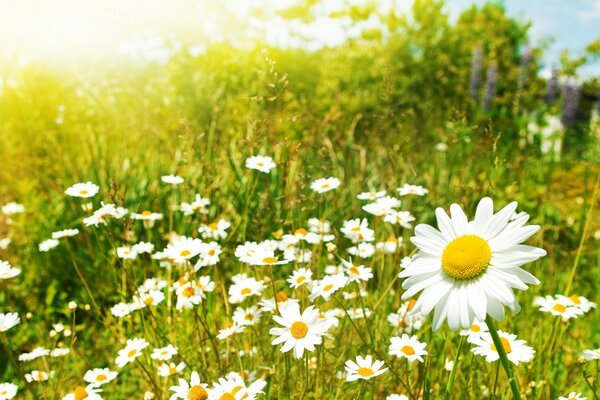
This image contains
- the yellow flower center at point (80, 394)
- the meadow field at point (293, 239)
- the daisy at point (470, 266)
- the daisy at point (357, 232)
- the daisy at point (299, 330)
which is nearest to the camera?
the daisy at point (470, 266)

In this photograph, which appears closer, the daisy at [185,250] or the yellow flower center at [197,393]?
the yellow flower center at [197,393]

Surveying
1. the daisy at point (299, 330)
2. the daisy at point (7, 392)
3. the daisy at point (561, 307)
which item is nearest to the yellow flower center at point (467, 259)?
the daisy at point (299, 330)

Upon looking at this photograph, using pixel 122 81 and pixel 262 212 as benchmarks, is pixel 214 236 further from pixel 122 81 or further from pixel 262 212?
pixel 122 81

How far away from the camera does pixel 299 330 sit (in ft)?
5.15

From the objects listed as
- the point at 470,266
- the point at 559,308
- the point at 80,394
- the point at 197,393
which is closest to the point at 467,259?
the point at 470,266

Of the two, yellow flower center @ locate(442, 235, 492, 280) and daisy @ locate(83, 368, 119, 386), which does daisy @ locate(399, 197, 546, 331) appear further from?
daisy @ locate(83, 368, 119, 386)

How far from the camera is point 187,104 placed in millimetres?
6926

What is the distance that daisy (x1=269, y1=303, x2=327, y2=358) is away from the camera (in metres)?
1.51

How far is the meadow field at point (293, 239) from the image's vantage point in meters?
1.67

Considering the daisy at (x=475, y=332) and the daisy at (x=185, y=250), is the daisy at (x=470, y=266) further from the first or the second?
the daisy at (x=185, y=250)

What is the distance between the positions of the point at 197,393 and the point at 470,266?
847mm

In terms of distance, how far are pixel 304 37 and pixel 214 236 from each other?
9.14 m

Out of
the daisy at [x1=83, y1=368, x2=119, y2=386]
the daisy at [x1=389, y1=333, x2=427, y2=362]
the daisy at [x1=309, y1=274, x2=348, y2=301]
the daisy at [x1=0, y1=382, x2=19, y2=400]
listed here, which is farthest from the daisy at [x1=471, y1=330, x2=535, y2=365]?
the daisy at [x1=0, y1=382, x2=19, y2=400]

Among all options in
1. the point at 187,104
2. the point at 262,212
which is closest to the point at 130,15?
the point at 187,104
